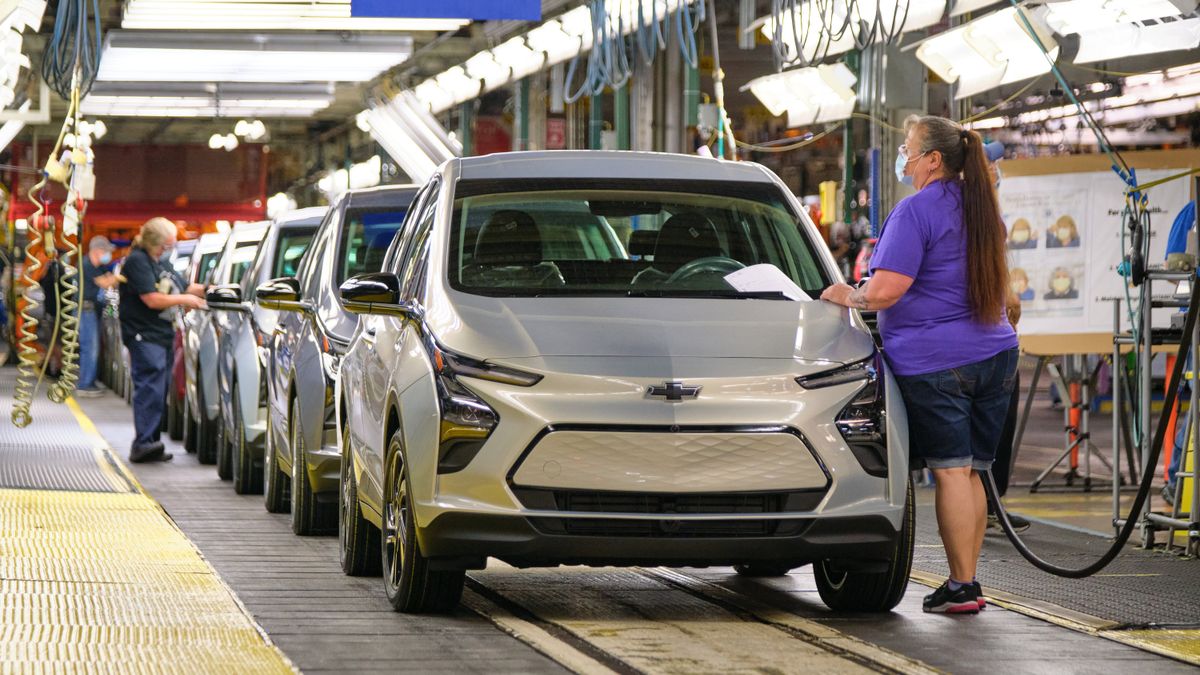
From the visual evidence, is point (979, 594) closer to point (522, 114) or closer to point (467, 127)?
point (522, 114)

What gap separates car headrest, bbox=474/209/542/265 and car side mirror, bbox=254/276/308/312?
9.82ft

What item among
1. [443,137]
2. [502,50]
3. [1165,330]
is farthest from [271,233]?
[443,137]

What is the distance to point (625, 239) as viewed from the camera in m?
8.03

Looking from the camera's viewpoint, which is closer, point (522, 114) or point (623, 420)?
point (623, 420)

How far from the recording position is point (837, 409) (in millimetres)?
6684

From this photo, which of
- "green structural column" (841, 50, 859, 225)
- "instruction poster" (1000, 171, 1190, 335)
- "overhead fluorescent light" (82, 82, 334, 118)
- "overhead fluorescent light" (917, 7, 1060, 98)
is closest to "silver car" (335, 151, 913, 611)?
"overhead fluorescent light" (917, 7, 1060, 98)

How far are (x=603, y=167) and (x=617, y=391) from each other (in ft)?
5.56

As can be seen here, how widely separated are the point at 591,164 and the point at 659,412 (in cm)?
180

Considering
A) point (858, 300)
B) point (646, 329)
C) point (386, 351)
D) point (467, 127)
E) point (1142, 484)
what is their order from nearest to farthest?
point (646, 329), point (858, 300), point (386, 351), point (1142, 484), point (467, 127)

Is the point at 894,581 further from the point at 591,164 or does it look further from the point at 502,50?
the point at 502,50

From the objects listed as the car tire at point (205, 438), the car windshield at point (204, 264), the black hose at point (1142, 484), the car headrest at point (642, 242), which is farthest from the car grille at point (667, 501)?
the car windshield at point (204, 264)

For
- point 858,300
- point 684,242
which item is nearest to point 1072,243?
point 684,242

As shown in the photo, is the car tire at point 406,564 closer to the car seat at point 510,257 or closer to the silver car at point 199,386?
the car seat at point 510,257

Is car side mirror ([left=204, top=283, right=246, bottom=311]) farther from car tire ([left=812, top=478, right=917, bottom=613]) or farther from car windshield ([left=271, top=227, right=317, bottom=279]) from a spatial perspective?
car tire ([left=812, top=478, right=917, bottom=613])
